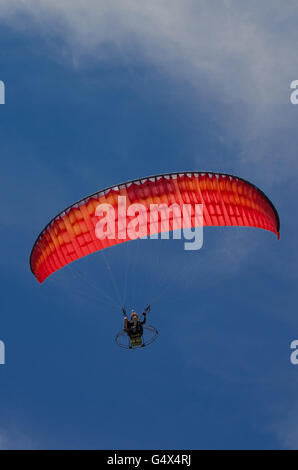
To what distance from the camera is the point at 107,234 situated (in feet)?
82.1

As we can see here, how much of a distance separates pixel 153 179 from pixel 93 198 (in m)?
2.58

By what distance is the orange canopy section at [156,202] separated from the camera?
950 inches

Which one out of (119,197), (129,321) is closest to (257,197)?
(119,197)

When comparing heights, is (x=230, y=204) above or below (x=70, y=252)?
above

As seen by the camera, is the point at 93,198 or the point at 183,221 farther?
the point at 183,221

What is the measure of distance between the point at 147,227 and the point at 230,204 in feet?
12.2

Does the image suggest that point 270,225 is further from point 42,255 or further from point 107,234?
point 42,255

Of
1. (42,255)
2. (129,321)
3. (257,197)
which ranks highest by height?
(257,197)

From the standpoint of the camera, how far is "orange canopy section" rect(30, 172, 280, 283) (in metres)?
24.1

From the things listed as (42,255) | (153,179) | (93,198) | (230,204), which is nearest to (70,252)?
(42,255)

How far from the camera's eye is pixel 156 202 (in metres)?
24.5

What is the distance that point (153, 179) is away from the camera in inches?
952

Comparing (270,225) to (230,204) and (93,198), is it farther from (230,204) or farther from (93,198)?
(93,198)
